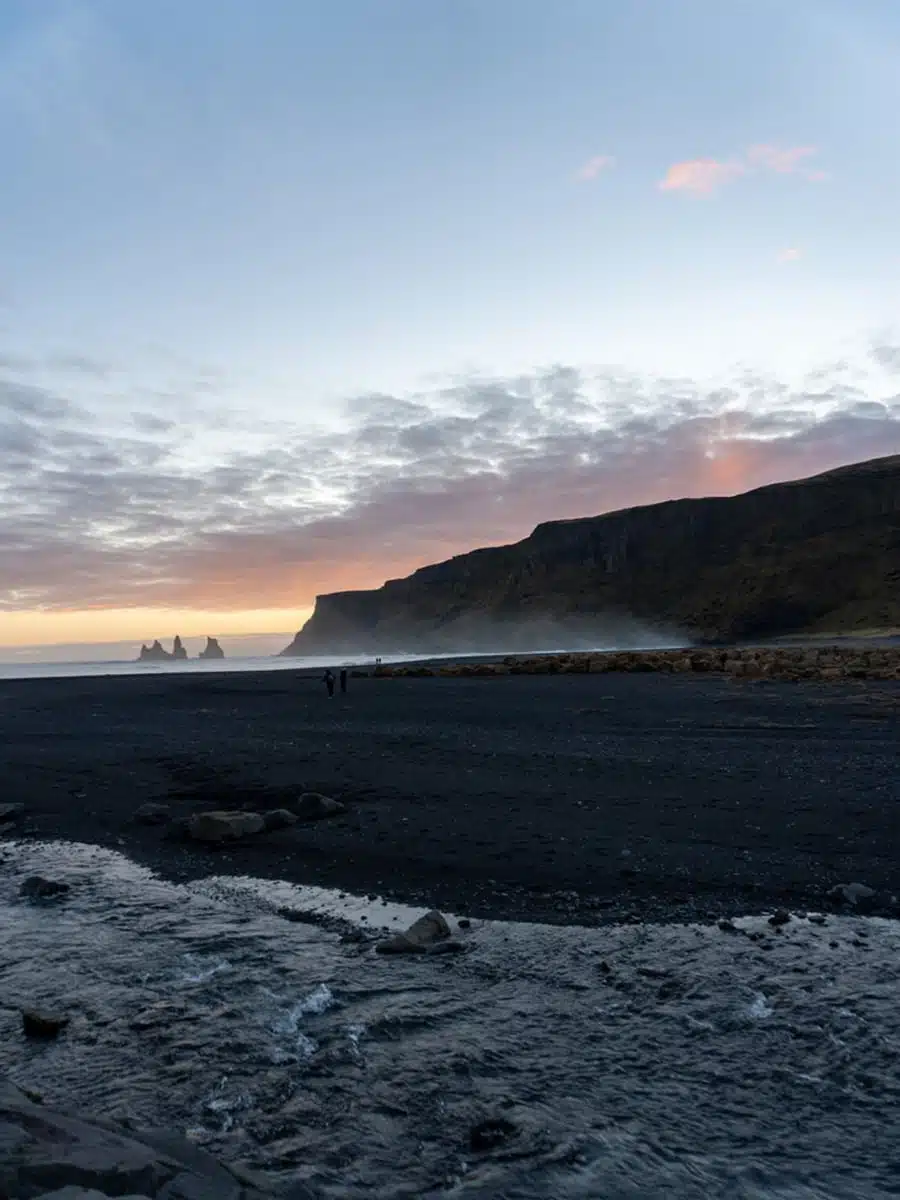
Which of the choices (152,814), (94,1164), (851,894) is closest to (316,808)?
(152,814)

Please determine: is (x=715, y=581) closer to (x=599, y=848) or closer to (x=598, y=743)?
(x=598, y=743)

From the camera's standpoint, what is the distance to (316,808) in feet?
47.3

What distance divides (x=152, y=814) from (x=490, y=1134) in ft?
39.1

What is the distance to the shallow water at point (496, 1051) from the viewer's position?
4.79m

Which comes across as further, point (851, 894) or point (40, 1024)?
point (851, 894)

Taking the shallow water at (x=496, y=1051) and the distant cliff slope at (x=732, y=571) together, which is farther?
the distant cliff slope at (x=732, y=571)

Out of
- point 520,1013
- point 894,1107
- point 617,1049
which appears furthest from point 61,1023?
point 894,1107

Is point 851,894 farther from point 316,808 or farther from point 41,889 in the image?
point 41,889

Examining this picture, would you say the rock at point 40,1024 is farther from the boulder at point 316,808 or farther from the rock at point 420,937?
the boulder at point 316,808

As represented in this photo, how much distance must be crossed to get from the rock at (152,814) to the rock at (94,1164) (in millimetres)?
11245

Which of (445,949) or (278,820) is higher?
(278,820)

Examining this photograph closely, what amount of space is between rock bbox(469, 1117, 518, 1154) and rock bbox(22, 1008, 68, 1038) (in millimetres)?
4000

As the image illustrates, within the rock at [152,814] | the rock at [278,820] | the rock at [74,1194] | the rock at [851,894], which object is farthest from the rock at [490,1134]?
the rock at [152,814]

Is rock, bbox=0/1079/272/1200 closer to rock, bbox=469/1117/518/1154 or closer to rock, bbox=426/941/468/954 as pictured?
rock, bbox=469/1117/518/1154
